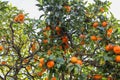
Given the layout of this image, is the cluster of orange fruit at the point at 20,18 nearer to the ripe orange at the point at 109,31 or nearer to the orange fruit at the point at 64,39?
the orange fruit at the point at 64,39

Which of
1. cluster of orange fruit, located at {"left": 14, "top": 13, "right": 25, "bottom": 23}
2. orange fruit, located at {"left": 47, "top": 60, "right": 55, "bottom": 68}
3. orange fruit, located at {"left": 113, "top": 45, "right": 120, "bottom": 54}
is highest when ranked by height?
cluster of orange fruit, located at {"left": 14, "top": 13, "right": 25, "bottom": 23}

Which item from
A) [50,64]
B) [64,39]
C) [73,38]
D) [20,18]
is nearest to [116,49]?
[50,64]

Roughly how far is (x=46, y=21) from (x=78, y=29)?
0.86 m

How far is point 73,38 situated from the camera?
752 centimetres

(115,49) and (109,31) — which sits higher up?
(109,31)

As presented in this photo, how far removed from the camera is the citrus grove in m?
5.21

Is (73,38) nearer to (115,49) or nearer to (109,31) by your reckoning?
(109,31)

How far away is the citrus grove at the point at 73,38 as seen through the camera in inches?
205

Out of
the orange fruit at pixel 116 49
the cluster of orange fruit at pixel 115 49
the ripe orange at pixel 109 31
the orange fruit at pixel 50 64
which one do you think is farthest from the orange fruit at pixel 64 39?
the orange fruit at pixel 50 64

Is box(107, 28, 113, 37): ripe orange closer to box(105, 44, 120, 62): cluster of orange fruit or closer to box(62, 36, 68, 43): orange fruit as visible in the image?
box(105, 44, 120, 62): cluster of orange fruit

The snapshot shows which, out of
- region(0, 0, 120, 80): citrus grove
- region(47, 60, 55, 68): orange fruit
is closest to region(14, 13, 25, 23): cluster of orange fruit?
region(0, 0, 120, 80): citrus grove

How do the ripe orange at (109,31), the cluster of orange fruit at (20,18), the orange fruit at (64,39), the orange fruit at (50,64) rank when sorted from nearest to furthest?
the orange fruit at (50,64)
the ripe orange at (109,31)
the orange fruit at (64,39)
the cluster of orange fruit at (20,18)

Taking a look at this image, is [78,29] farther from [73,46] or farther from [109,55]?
[109,55]

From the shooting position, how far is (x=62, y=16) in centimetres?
684
